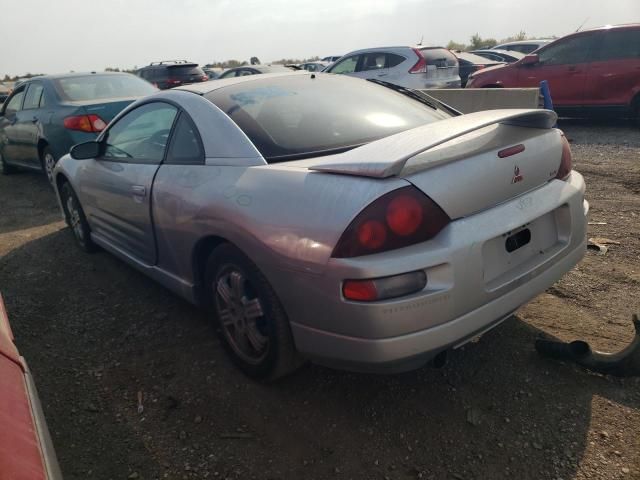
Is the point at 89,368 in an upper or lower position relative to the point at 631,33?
lower

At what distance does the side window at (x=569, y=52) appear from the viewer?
8.80 metres

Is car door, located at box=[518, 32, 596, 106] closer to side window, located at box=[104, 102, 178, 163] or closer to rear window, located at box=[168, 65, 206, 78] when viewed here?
side window, located at box=[104, 102, 178, 163]

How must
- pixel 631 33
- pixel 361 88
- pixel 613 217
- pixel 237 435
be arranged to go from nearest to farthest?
1. pixel 237 435
2. pixel 361 88
3. pixel 613 217
4. pixel 631 33

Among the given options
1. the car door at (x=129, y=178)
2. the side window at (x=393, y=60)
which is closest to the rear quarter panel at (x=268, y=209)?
the car door at (x=129, y=178)

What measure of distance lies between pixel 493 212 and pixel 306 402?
1.26 m

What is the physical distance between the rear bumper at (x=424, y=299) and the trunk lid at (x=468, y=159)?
9cm

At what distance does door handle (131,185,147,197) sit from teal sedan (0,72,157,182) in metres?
3.34

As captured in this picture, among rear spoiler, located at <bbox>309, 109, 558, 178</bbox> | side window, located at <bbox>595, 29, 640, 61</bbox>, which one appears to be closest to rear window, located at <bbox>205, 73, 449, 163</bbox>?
rear spoiler, located at <bbox>309, 109, 558, 178</bbox>

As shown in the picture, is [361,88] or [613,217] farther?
[613,217]

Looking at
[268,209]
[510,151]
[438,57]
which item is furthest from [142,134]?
[438,57]

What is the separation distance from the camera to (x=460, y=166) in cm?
211

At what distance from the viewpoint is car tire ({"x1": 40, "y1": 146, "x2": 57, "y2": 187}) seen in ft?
21.8

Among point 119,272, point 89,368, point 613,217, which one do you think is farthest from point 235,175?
point 613,217

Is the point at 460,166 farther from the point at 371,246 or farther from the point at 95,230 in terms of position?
the point at 95,230
